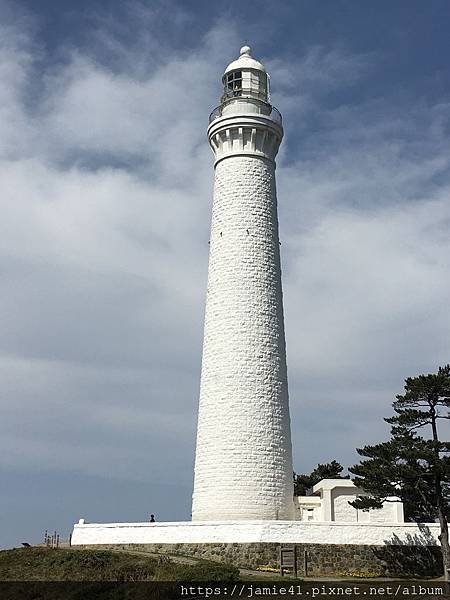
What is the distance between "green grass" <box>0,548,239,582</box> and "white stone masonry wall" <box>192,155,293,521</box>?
16.2ft

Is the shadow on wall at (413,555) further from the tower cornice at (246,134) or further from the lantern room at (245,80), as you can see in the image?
the lantern room at (245,80)

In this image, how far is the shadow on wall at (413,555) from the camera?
28.9 metres

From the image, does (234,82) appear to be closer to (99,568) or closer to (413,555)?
(413,555)

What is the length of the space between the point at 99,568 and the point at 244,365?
983 cm

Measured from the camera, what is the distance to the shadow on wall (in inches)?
1139

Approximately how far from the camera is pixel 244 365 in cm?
3102

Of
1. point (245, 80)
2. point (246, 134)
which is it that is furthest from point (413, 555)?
point (245, 80)

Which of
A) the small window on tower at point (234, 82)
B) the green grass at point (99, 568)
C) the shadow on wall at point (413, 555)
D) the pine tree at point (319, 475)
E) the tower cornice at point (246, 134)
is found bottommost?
the green grass at point (99, 568)

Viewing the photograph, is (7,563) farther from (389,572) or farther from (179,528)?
(389,572)

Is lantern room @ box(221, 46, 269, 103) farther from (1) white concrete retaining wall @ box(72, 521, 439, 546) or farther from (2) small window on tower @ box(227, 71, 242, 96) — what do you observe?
(1) white concrete retaining wall @ box(72, 521, 439, 546)

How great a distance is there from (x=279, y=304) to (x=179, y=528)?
9.94m

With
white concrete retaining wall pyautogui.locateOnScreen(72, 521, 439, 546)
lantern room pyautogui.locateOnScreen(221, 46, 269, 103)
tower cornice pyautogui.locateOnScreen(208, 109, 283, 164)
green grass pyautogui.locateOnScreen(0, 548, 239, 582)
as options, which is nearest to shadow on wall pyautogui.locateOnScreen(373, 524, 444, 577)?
white concrete retaining wall pyautogui.locateOnScreen(72, 521, 439, 546)

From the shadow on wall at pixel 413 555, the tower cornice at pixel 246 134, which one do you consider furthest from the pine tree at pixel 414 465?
the tower cornice at pixel 246 134

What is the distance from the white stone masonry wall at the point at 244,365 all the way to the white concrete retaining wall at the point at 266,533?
61.0 inches
